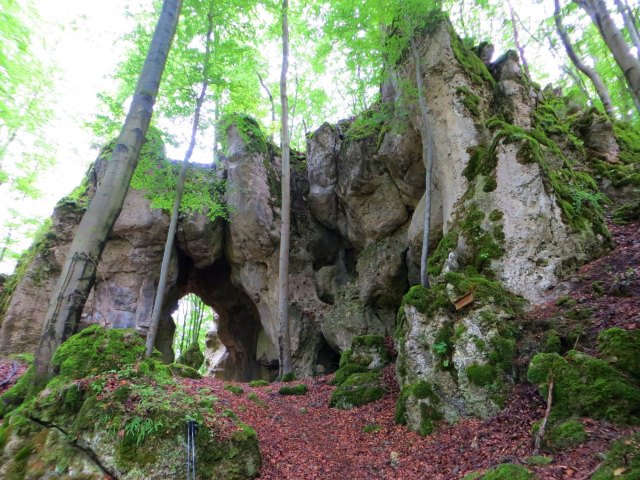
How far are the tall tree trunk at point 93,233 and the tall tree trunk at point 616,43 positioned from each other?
230 inches

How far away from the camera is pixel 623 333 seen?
4.03 meters

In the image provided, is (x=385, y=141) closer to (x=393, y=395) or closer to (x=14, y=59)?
(x=393, y=395)

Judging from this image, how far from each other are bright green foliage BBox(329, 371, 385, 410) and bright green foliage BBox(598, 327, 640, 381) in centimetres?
438

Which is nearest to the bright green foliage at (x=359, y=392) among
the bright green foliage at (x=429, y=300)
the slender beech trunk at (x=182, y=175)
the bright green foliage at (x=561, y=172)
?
the bright green foliage at (x=429, y=300)

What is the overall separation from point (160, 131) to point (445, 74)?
827 cm

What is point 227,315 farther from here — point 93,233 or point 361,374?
point 93,233

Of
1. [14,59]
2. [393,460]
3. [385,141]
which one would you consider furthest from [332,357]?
[14,59]

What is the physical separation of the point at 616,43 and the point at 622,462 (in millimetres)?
3958

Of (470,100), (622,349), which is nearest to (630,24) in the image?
(470,100)

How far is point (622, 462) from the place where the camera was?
2654mm

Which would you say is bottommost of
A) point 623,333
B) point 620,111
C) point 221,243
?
point 623,333

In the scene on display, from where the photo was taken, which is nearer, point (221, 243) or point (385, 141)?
point (385, 141)

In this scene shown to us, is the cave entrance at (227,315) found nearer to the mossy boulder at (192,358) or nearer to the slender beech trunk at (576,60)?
the mossy boulder at (192,358)

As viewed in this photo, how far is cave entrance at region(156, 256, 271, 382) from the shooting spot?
Result: 17.3 meters
